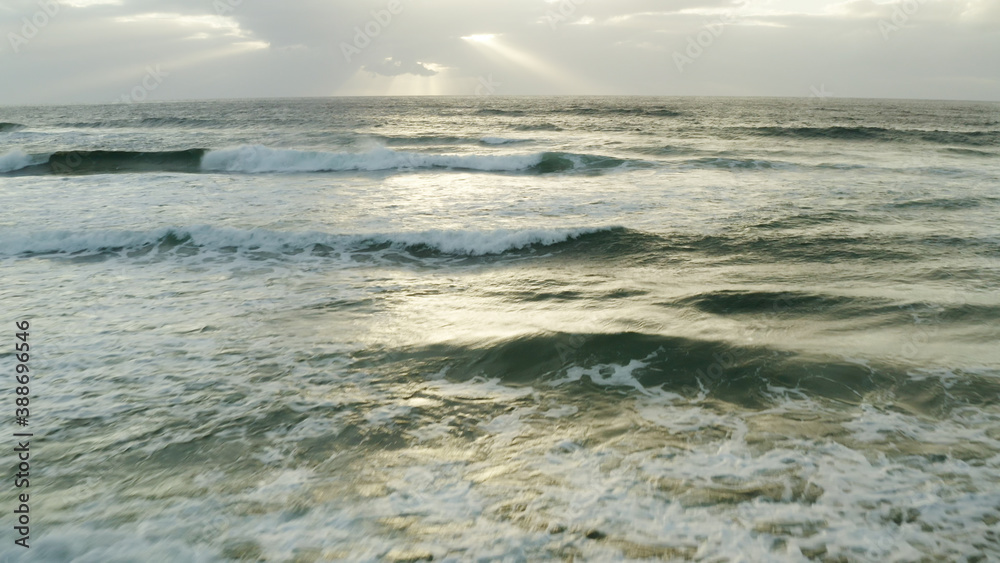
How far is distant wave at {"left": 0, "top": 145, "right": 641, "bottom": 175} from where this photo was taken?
23.0 m

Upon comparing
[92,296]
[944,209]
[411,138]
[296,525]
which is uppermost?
[411,138]

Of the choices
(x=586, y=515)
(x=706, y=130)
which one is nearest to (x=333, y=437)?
(x=586, y=515)

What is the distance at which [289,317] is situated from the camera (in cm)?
729

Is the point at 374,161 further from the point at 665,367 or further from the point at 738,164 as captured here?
the point at 665,367

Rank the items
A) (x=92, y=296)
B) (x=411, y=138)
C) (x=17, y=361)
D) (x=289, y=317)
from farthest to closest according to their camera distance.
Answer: (x=411, y=138) < (x=92, y=296) < (x=289, y=317) < (x=17, y=361)

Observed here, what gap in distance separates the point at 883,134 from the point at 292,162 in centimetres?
3391

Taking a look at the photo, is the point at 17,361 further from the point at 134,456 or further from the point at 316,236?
the point at 316,236

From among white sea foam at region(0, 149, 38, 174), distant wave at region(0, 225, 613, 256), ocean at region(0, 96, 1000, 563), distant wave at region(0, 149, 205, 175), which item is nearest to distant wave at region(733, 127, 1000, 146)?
ocean at region(0, 96, 1000, 563)

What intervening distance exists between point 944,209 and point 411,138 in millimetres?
27088

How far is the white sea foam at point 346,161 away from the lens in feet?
76.9

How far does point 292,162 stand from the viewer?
2370 centimetres

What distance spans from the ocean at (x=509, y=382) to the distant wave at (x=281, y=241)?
0.08m

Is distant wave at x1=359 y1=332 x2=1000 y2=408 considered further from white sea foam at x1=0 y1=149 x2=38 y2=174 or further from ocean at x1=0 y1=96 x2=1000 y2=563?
white sea foam at x1=0 y1=149 x2=38 y2=174

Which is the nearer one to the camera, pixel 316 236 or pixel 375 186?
pixel 316 236
